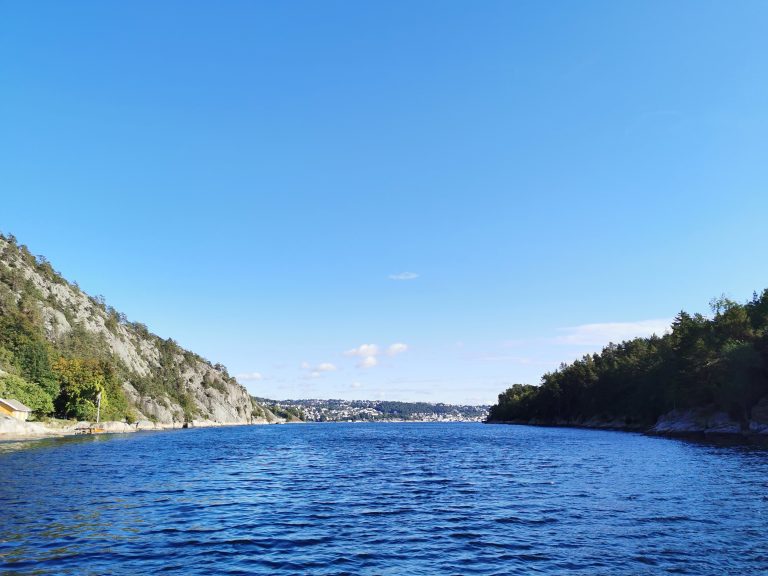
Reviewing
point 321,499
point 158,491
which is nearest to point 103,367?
point 158,491

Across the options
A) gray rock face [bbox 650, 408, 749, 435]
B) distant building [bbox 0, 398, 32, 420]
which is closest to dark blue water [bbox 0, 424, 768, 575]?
distant building [bbox 0, 398, 32, 420]

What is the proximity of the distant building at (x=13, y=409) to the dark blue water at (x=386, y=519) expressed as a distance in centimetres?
4571

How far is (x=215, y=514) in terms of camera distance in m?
29.7

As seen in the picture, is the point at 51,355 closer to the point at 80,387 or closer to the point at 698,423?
the point at 80,387

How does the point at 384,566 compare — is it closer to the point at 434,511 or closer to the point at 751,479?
the point at 434,511

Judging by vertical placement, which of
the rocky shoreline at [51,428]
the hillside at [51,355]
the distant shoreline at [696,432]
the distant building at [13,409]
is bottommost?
the distant shoreline at [696,432]

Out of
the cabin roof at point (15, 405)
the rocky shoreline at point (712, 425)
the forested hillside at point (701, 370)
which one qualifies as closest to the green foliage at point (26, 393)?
the cabin roof at point (15, 405)

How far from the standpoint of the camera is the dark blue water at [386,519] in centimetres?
1998

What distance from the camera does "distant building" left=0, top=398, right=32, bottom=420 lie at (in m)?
88.0

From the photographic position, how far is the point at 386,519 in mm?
28359

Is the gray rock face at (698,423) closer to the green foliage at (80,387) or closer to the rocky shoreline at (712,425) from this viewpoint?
the rocky shoreline at (712,425)

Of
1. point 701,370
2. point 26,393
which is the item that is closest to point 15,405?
point 26,393

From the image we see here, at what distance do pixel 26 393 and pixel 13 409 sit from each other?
34.5ft

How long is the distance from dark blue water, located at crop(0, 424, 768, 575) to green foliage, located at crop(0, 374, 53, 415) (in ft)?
171
